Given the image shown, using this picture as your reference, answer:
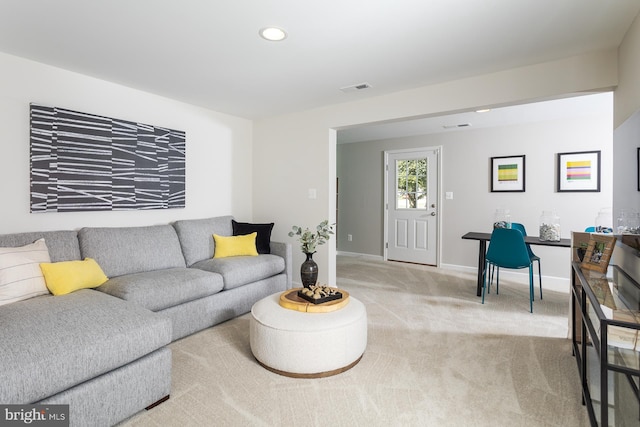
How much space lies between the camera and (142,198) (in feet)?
11.0

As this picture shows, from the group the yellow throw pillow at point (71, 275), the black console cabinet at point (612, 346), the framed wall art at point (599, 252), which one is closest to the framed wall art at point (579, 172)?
the framed wall art at point (599, 252)

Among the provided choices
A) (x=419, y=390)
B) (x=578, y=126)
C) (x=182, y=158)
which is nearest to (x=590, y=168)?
(x=578, y=126)

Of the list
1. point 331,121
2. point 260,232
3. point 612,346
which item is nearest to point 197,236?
point 260,232

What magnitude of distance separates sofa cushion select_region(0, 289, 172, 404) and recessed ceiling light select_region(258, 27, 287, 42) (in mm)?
1869

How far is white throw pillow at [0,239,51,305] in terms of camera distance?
6.68 feet

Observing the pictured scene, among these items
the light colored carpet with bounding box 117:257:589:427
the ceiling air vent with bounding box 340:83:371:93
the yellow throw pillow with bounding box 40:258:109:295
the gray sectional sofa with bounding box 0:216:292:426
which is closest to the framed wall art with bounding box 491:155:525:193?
the light colored carpet with bounding box 117:257:589:427

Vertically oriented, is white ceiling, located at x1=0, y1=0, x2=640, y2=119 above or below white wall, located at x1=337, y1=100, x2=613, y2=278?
above

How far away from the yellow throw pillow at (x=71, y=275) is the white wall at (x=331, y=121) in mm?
2197

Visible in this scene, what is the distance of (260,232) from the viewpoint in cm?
384

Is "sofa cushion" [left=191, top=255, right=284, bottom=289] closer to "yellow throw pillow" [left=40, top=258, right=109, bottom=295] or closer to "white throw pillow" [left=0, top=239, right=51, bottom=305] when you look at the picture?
"yellow throw pillow" [left=40, top=258, right=109, bottom=295]

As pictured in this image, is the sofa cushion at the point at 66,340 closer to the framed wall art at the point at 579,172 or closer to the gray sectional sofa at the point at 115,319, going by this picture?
the gray sectional sofa at the point at 115,319

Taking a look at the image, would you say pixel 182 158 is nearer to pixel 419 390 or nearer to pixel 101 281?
pixel 101 281

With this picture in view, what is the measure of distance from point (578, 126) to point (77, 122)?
18.5 ft

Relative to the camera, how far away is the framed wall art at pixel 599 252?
6.54ft
